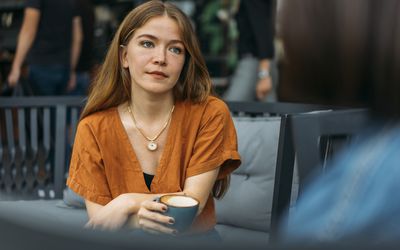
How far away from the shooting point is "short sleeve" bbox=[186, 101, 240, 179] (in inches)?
60.2

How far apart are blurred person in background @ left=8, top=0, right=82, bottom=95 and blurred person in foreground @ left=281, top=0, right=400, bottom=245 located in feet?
8.78

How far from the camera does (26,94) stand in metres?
3.62

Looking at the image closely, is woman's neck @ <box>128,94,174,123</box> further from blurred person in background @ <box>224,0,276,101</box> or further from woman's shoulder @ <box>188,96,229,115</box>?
blurred person in background @ <box>224,0,276,101</box>

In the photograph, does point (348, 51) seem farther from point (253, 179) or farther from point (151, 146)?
point (253, 179)

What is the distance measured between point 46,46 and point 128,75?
2121 mm

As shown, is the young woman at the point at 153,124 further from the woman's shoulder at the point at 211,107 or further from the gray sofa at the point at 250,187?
the gray sofa at the point at 250,187

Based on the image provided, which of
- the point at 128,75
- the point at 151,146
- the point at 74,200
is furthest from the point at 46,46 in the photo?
the point at 151,146

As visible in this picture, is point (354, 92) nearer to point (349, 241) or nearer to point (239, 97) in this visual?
point (349, 241)

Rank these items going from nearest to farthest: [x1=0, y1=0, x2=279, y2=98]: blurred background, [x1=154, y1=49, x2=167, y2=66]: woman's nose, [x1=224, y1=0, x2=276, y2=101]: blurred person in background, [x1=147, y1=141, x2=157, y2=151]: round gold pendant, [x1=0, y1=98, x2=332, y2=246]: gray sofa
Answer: [x1=154, y1=49, x2=167, y2=66]: woman's nose, [x1=147, y1=141, x2=157, y2=151]: round gold pendant, [x1=0, y1=98, x2=332, y2=246]: gray sofa, [x1=224, y1=0, x2=276, y2=101]: blurred person in background, [x1=0, y1=0, x2=279, y2=98]: blurred background

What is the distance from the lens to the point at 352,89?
95 cm

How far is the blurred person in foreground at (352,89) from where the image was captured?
3.00 ft

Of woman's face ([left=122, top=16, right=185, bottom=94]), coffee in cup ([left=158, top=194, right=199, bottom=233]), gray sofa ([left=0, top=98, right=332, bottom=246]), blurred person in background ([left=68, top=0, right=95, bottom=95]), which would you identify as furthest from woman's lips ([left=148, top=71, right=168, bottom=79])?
blurred person in background ([left=68, top=0, right=95, bottom=95])

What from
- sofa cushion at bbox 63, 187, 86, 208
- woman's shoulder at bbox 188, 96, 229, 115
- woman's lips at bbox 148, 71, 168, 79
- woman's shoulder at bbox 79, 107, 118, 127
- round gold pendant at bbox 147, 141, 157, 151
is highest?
woman's lips at bbox 148, 71, 168, 79

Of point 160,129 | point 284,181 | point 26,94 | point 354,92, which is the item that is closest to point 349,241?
point 354,92
